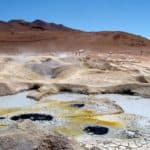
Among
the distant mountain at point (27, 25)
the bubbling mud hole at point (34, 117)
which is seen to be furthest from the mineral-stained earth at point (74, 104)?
the distant mountain at point (27, 25)

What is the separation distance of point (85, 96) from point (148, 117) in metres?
4.33

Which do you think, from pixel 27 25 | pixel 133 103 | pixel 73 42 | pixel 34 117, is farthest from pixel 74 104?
pixel 27 25

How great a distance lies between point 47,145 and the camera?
579 cm

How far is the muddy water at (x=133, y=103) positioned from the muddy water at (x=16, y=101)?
3286 mm

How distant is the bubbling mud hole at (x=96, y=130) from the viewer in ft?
36.5

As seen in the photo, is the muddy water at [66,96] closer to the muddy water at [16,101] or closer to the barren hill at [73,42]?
the muddy water at [16,101]

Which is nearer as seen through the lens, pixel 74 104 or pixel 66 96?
pixel 74 104

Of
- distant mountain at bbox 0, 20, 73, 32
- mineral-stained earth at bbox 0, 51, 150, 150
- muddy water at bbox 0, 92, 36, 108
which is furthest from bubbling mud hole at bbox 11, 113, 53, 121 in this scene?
distant mountain at bbox 0, 20, 73, 32

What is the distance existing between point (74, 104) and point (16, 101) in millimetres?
2604

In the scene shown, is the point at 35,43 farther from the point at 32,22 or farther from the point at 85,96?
the point at 85,96

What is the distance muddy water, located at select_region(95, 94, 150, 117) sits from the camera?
45.9ft

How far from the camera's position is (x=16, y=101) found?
1591cm

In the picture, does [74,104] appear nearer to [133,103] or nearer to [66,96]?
[66,96]

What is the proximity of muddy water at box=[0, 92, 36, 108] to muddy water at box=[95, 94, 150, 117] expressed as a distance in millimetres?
3286
